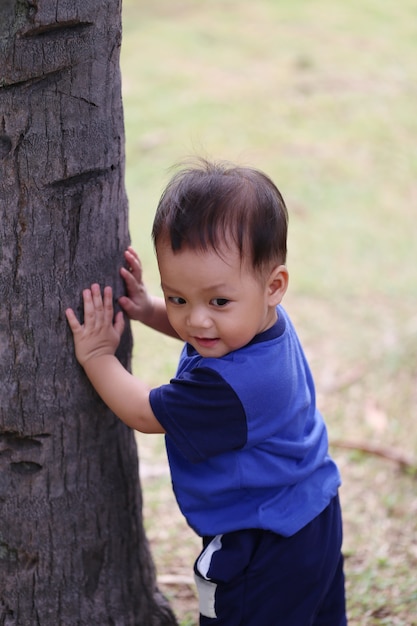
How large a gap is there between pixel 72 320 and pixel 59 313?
0.12 feet

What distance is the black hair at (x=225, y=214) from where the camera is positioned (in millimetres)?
1885

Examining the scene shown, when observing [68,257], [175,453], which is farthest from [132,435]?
[68,257]

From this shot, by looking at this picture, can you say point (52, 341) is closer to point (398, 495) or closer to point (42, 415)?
point (42, 415)

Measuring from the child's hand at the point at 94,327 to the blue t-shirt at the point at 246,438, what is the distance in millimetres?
194

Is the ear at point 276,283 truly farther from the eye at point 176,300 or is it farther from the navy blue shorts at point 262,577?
the navy blue shorts at point 262,577

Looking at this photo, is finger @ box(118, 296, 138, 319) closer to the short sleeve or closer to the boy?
the boy

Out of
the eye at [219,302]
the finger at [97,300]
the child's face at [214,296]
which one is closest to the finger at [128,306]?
the finger at [97,300]

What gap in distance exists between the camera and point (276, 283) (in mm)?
2016

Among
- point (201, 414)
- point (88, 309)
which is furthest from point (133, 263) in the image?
point (201, 414)

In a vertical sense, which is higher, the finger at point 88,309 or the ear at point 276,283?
the ear at point 276,283

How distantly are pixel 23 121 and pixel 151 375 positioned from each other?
9.35 feet

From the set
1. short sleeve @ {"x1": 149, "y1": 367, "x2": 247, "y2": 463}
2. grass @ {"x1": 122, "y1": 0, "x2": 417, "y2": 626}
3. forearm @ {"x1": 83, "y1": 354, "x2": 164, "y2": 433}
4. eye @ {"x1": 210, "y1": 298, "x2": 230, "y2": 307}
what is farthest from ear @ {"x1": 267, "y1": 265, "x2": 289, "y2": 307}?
grass @ {"x1": 122, "y1": 0, "x2": 417, "y2": 626}

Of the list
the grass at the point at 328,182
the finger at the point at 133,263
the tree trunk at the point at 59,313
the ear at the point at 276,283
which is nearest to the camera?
the tree trunk at the point at 59,313

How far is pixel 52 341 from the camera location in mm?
2047
